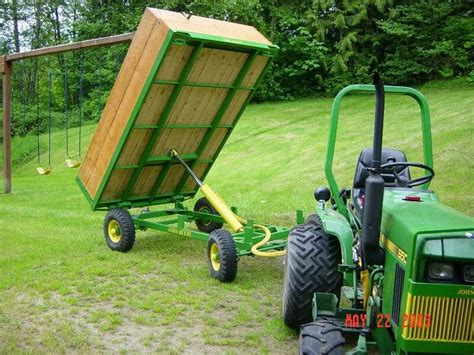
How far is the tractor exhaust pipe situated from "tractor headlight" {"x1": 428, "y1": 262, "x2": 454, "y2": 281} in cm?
37

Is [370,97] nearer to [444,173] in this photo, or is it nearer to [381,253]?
[444,173]

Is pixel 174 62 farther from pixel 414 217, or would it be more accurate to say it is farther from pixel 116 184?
pixel 414 217

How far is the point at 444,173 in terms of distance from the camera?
1193cm

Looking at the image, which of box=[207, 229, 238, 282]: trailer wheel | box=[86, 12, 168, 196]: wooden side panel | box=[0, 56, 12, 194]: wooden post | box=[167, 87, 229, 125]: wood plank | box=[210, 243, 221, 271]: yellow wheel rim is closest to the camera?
box=[207, 229, 238, 282]: trailer wheel

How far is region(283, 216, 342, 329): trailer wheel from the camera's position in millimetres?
4125

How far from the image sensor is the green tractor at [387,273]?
9.39 feet

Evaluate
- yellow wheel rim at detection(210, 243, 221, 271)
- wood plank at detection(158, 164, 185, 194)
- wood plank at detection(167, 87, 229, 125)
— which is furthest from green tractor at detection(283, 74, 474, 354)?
wood plank at detection(158, 164, 185, 194)

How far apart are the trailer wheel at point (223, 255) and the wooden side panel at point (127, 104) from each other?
185 cm

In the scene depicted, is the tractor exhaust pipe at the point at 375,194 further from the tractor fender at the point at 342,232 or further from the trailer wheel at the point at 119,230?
the trailer wheel at the point at 119,230

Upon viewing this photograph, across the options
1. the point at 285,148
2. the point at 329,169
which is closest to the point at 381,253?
the point at 329,169

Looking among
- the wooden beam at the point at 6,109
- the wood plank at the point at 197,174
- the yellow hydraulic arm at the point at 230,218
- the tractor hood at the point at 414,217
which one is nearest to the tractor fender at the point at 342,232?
the tractor hood at the point at 414,217

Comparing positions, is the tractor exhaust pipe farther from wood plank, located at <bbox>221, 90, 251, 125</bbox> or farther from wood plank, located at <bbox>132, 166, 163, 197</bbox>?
wood plank, located at <bbox>132, 166, 163, 197</bbox>

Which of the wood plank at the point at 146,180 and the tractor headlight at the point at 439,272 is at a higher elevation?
the tractor headlight at the point at 439,272

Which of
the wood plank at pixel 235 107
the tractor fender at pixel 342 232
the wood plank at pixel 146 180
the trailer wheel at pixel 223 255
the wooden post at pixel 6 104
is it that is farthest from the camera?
the wooden post at pixel 6 104
